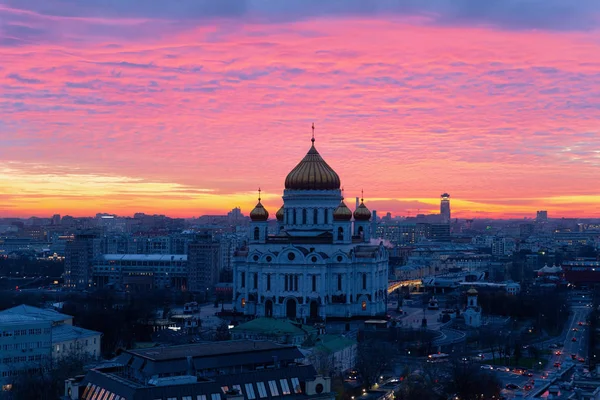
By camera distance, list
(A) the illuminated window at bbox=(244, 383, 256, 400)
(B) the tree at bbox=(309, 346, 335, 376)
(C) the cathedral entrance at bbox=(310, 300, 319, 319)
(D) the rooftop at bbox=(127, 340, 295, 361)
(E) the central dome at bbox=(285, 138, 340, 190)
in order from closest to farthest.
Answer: (A) the illuminated window at bbox=(244, 383, 256, 400) < (D) the rooftop at bbox=(127, 340, 295, 361) < (B) the tree at bbox=(309, 346, 335, 376) < (C) the cathedral entrance at bbox=(310, 300, 319, 319) < (E) the central dome at bbox=(285, 138, 340, 190)

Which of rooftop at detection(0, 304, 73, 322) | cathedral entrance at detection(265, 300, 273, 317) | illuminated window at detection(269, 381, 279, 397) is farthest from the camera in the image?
cathedral entrance at detection(265, 300, 273, 317)

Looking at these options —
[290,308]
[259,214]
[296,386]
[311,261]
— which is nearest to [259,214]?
[259,214]

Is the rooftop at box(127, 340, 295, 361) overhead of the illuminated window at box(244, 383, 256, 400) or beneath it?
overhead

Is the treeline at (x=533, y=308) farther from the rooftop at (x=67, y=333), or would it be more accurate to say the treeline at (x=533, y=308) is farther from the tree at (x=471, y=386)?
the rooftop at (x=67, y=333)

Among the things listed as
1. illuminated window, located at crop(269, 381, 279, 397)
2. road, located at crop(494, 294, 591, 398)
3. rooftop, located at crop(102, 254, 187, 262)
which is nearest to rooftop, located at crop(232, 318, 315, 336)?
road, located at crop(494, 294, 591, 398)

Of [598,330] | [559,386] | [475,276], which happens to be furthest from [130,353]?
[475,276]

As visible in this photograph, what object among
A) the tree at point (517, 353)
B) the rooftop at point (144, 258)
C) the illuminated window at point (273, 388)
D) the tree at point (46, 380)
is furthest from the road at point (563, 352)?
the rooftop at point (144, 258)

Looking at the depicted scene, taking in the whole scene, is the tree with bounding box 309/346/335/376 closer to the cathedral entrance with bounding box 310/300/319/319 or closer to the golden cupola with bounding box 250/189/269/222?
the cathedral entrance with bounding box 310/300/319/319
